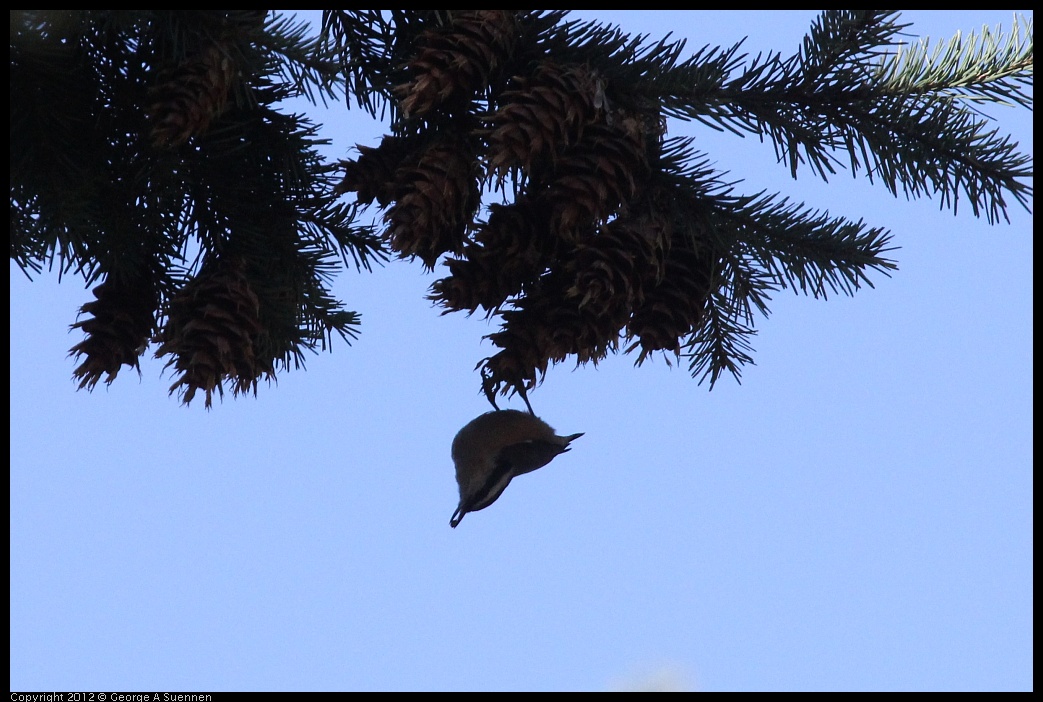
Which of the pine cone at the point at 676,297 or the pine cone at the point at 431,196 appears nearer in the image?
the pine cone at the point at 431,196

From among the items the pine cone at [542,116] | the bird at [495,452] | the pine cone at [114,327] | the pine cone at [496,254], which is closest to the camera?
the pine cone at [542,116]

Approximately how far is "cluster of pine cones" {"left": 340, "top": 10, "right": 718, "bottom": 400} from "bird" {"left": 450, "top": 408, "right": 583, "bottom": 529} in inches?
25.1

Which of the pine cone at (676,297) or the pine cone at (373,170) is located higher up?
the pine cone at (373,170)

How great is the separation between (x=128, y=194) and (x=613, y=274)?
0.89m

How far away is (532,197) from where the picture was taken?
1.80 meters

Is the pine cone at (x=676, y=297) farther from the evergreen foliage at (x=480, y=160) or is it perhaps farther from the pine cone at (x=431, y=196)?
the pine cone at (x=431, y=196)

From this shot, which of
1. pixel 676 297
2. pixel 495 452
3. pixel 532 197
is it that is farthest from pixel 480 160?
pixel 495 452

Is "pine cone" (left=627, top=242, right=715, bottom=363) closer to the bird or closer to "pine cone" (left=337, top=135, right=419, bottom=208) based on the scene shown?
"pine cone" (left=337, top=135, right=419, bottom=208)

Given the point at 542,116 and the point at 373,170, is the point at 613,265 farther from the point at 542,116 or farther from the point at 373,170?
the point at 373,170

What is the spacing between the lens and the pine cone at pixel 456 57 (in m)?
1.69

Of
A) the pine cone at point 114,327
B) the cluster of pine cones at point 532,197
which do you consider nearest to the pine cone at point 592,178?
the cluster of pine cones at point 532,197

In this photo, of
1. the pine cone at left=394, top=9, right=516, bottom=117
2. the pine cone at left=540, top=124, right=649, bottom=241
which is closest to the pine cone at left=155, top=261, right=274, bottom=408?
the pine cone at left=394, top=9, right=516, bottom=117

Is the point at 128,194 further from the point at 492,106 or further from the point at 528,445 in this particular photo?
the point at 528,445

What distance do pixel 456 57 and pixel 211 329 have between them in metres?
0.64
